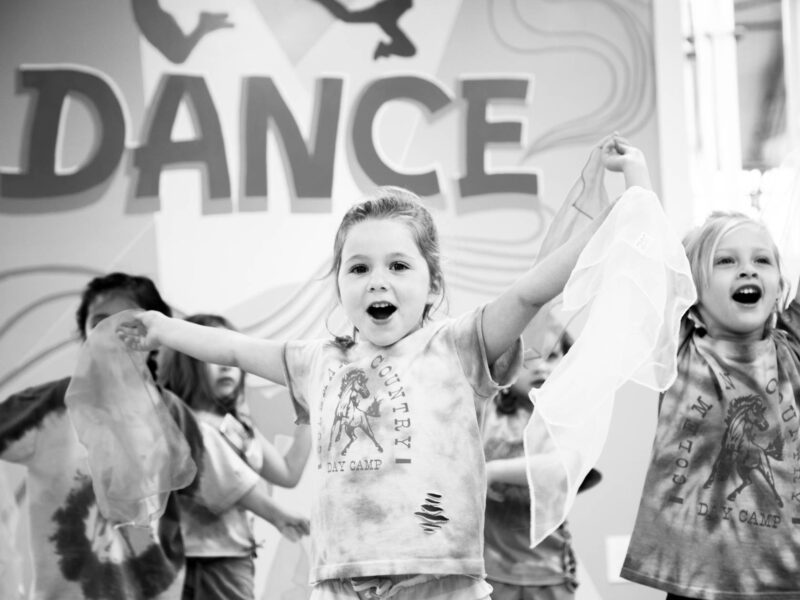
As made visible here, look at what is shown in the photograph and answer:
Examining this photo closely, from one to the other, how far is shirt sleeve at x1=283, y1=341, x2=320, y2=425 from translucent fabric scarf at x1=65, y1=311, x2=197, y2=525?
405 mm

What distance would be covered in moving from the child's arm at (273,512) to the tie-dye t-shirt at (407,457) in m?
1.15

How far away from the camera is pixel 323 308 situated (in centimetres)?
289

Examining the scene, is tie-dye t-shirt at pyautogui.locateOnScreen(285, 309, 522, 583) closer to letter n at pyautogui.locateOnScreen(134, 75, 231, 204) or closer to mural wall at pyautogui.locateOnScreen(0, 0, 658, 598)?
mural wall at pyautogui.locateOnScreen(0, 0, 658, 598)

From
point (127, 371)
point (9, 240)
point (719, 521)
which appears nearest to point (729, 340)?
point (719, 521)

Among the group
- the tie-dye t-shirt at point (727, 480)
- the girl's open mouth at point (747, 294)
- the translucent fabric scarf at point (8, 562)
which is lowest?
the translucent fabric scarf at point (8, 562)

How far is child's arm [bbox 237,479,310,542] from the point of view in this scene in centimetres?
262

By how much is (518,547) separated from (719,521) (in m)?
0.76

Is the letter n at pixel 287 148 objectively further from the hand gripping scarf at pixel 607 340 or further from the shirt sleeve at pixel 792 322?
the hand gripping scarf at pixel 607 340

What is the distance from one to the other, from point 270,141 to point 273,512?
97cm

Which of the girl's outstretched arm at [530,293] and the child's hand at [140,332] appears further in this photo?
the child's hand at [140,332]

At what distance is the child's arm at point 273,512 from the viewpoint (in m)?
2.62

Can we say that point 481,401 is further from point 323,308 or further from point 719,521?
point 323,308

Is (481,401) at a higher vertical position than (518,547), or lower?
higher

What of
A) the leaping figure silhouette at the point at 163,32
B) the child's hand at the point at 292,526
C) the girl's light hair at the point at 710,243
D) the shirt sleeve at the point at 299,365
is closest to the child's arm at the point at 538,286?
the shirt sleeve at the point at 299,365
